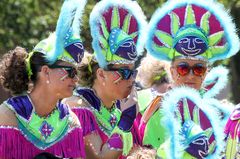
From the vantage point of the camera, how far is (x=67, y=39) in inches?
256

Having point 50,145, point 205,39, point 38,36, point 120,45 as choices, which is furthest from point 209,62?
point 38,36

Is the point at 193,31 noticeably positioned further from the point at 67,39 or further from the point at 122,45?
the point at 67,39

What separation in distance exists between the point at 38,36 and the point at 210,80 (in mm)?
5189

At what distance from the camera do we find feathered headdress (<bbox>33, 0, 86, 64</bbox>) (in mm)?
6445

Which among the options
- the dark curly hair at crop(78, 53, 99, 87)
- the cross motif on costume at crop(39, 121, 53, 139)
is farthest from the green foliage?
the cross motif on costume at crop(39, 121, 53, 139)

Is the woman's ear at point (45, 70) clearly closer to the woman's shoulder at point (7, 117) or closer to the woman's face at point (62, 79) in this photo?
the woman's face at point (62, 79)

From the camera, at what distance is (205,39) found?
6.79 m

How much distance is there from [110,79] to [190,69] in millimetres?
532

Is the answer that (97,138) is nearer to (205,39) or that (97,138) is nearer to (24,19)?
(205,39)

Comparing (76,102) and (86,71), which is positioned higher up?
(86,71)

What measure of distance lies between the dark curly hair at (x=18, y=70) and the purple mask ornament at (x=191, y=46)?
0.93m

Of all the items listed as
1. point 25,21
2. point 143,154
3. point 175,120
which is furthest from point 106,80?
point 25,21

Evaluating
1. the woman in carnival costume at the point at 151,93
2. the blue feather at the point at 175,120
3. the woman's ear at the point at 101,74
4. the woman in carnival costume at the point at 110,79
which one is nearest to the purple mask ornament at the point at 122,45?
the woman in carnival costume at the point at 110,79

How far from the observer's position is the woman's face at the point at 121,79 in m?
6.64
